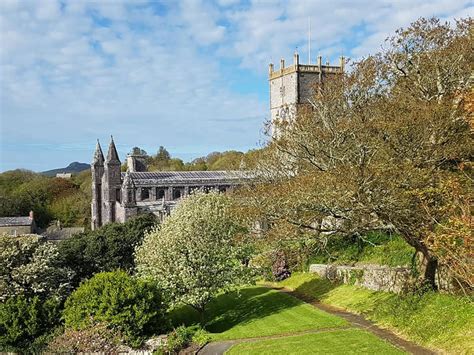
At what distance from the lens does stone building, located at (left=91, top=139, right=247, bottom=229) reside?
145 feet

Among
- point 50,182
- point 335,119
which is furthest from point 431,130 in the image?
point 50,182

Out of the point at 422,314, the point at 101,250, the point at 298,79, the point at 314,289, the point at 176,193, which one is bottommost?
the point at 314,289

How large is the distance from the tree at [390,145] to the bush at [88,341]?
7.73 meters

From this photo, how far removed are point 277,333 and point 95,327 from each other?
7416 millimetres

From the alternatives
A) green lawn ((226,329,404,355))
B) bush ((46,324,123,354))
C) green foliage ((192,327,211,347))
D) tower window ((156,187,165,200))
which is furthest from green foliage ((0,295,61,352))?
tower window ((156,187,165,200))

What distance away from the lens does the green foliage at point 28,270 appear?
73.5ft

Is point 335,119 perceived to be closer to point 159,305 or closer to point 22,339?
point 159,305

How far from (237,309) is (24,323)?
10.0 m

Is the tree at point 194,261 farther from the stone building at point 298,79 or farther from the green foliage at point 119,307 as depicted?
the stone building at point 298,79

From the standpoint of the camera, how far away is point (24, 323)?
21.0 metres

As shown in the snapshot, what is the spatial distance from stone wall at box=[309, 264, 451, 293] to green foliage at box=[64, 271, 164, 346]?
941 centimetres

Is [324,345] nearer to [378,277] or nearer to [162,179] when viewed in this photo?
[378,277]

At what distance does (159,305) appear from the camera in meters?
21.3

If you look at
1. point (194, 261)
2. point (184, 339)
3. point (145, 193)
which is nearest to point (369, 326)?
point (184, 339)
